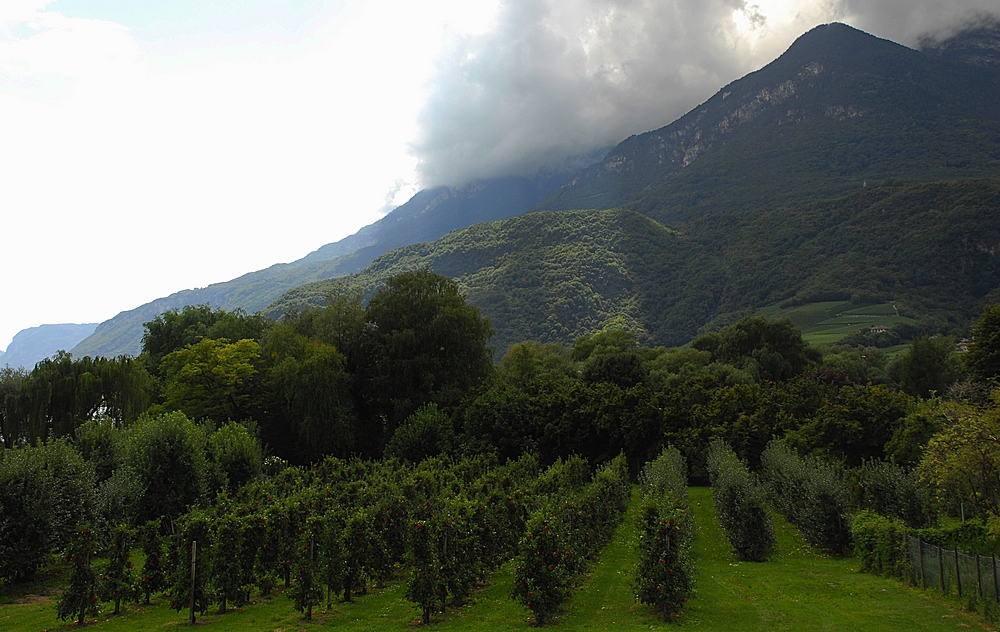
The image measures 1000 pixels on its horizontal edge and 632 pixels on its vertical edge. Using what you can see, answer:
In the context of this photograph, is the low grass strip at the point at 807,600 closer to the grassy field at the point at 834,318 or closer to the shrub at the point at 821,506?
the shrub at the point at 821,506

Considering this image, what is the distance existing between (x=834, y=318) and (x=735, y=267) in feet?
127

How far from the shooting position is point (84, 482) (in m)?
21.4

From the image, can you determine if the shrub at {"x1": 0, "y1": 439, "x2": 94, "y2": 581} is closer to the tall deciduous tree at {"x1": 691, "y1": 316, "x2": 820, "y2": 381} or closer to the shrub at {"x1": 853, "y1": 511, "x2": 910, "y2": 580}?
the shrub at {"x1": 853, "y1": 511, "x2": 910, "y2": 580}

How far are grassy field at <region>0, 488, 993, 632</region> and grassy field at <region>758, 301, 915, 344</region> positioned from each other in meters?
104

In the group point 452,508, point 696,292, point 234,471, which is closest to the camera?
point 452,508

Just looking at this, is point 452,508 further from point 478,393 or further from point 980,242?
point 980,242

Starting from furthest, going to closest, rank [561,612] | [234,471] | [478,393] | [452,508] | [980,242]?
[980,242] < [478,393] < [234,471] < [452,508] < [561,612]

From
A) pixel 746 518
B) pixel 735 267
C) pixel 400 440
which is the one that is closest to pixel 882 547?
pixel 746 518

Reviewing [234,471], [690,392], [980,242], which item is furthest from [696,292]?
[234,471]

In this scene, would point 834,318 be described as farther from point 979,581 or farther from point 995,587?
point 995,587

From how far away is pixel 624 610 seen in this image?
15.9 metres

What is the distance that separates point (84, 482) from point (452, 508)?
45.8 feet

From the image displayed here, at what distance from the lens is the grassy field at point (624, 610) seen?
14.2 metres

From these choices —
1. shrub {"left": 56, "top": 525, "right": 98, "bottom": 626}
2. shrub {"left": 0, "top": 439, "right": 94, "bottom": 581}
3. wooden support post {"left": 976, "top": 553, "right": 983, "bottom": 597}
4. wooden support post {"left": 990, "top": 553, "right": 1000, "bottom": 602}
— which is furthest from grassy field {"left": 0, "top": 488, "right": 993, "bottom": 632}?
shrub {"left": 0, "top": 439, "right": 94, "bottom": 581}
